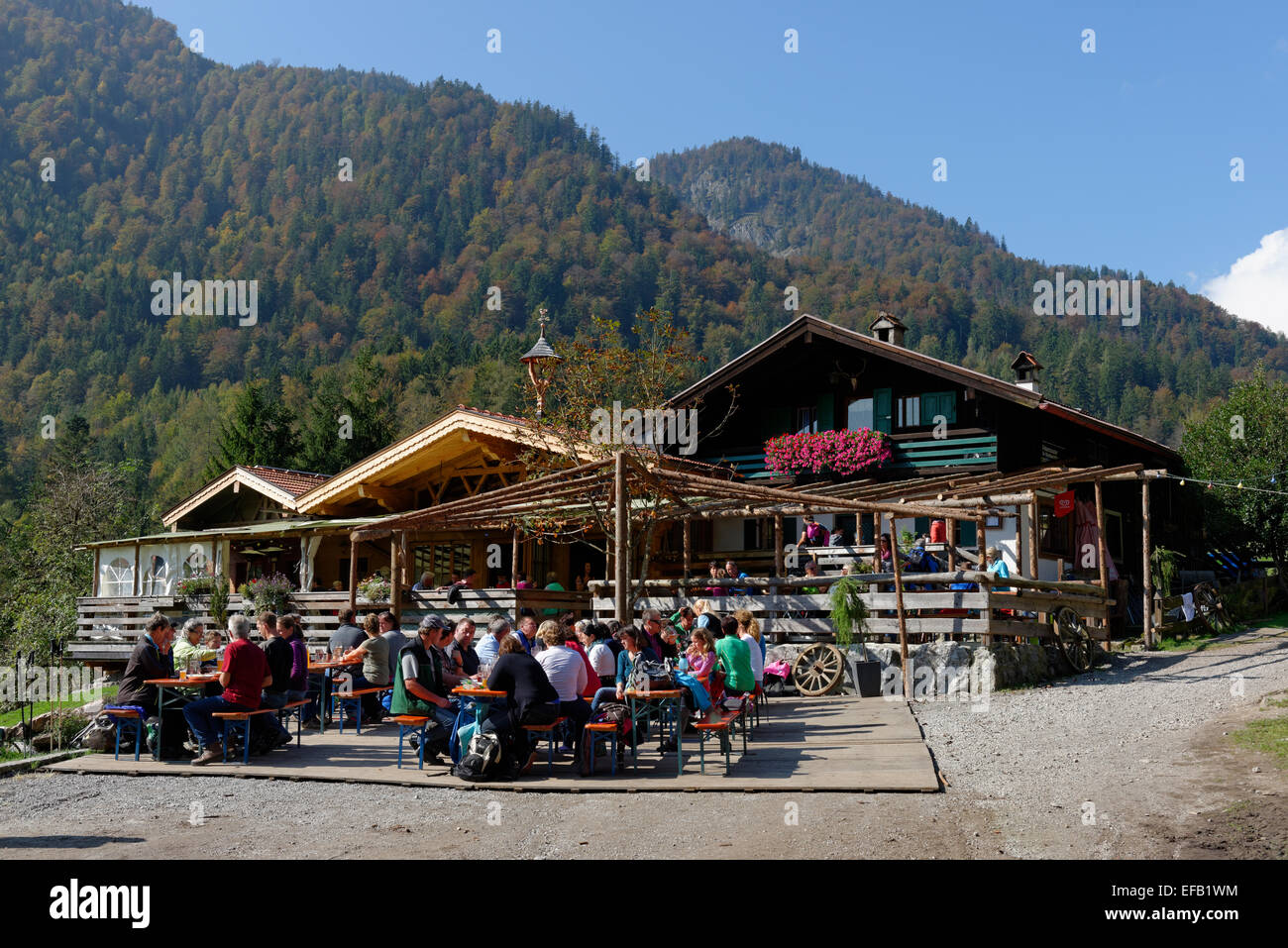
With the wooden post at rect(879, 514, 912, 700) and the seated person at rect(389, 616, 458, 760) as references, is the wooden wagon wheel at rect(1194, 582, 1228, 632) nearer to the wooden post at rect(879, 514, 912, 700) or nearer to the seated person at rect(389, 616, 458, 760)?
the wooden post at rect(879, 514, 912, 700)

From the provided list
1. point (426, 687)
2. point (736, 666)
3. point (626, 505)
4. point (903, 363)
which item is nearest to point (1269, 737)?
point (736, 666)

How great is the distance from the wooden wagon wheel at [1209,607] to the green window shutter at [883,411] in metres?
6.82

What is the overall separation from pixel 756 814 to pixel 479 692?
2.66 metres

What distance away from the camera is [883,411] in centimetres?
2528

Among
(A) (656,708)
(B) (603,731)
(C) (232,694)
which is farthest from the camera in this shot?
(C) (232,694)

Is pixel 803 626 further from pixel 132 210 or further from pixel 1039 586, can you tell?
pixel 132 210

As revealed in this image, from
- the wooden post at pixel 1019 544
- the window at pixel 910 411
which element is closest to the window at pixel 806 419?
the window at pixel 910 411

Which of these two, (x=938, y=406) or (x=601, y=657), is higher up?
(x=938, y=406)

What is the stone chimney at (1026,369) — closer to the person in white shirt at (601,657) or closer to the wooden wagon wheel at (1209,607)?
the wooden wagon wheel at (1209,607)

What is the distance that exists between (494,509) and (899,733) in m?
7.99

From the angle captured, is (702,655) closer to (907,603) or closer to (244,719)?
(244,719)

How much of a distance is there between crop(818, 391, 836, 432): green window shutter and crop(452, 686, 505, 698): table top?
1706 cm

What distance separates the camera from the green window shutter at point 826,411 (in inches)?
1026

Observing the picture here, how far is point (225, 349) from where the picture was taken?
107875 mm
